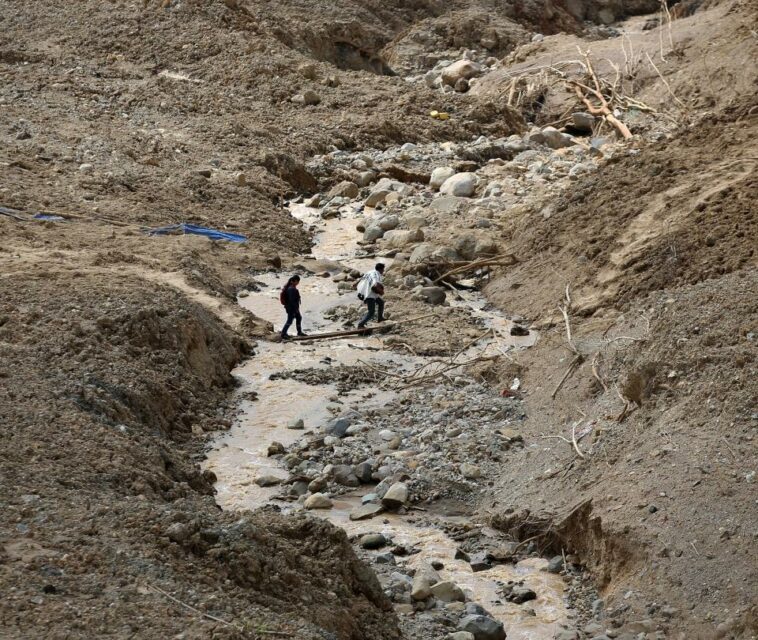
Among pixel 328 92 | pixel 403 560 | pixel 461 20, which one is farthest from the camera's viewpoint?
pixel 461 20

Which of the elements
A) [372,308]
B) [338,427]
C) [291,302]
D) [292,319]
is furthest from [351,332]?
[338,427]

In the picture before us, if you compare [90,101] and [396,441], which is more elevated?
[396,441]

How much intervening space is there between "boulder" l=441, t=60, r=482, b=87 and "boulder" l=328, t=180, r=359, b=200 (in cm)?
786

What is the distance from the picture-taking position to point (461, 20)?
27188 millimetres

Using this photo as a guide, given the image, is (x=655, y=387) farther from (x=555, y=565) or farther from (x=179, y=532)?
(x=179, y=532)

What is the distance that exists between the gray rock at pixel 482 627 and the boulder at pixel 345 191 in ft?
35.6

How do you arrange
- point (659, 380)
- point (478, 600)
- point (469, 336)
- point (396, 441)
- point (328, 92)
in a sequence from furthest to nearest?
point (328, 92), point (469, 336), point (396, 441), point (659, 380), point (478, 600)

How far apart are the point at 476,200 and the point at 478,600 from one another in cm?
894

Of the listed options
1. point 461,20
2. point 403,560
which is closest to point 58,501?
point 403,560

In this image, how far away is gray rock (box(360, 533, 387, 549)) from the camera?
24.7 feet

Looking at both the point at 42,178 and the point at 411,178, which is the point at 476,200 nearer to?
the point at 411,178

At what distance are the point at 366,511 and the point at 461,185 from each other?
27.2ft

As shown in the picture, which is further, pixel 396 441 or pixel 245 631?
pixel 396 441

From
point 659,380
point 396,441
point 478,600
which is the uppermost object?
point 659,380
